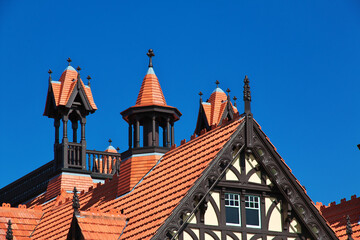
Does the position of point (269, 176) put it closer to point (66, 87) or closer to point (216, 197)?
point (216, 197)

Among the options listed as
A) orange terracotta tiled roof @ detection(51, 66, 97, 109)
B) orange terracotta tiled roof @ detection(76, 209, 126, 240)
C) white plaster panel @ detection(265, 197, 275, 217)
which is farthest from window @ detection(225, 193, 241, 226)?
orange terracotta tiled roof @ detection(51, 66, 97, 109)

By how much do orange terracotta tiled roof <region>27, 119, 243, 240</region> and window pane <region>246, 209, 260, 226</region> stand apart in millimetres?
2324

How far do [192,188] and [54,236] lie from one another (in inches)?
332

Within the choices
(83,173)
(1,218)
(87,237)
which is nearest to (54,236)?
(1,218)

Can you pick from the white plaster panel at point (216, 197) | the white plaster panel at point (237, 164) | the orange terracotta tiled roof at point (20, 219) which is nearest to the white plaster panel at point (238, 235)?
the white plaster panel at point (216, 197)

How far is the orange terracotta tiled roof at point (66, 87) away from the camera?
52.3 m

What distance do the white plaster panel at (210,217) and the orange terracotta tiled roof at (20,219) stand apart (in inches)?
412

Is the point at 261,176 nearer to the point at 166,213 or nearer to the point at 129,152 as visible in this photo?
the point at 166,213

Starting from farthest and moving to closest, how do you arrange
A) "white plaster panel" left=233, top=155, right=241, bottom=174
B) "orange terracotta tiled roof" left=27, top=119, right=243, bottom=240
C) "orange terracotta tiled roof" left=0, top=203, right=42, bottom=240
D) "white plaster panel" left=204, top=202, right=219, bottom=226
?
"orange terracotta tiled roof" left=0, top=203, right=42, bottom=240 → "white plaster panel" left=233, top=155, right=241, bottom=174 → "orange terracotta tiled roof" left=27, top=119, right=243, bottom=240 → "white plaster panel" left=204, top=202, right=219, bottom=226

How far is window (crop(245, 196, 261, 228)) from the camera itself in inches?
1331

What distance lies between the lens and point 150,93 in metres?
43.2

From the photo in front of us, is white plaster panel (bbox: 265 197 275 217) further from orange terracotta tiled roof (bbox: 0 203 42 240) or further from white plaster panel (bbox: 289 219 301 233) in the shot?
orange terracotta tiled roof (bbox: 0 203 42 240)

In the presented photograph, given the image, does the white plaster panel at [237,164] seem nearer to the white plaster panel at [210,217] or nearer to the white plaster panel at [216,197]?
the white plaster panel at [216,197]

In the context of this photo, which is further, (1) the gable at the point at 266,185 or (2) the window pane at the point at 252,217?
(2) the window pane at the point at 252,217
